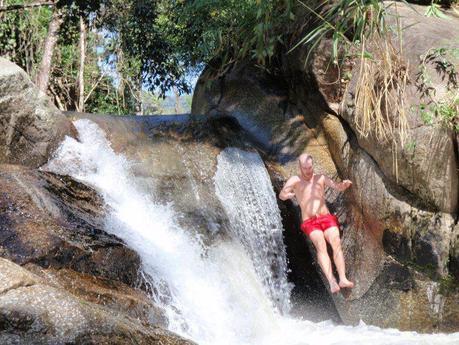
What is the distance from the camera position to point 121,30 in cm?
1172

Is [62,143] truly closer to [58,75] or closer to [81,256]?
[81,256]

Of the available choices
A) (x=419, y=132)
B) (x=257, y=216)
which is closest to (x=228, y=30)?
(x=257, y=216)

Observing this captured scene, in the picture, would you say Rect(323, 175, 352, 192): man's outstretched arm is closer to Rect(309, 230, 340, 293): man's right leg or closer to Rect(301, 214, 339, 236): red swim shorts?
Rect(301, 214, 339, 236): red swim shorts

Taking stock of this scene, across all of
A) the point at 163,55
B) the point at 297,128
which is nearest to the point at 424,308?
the point at 297,128

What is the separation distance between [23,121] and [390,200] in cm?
417

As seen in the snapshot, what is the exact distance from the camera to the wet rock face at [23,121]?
7.27 meters

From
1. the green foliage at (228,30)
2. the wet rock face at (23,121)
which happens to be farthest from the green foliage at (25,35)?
the wet rock face at (23,121)

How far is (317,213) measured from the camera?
24.0 ft

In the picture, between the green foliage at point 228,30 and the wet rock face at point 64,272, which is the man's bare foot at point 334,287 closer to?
the wet rock face at point 64,272

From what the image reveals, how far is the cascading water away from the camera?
6.04 metres

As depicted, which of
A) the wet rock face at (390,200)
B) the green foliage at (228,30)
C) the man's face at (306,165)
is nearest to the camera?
the wet rock face at (390,200)

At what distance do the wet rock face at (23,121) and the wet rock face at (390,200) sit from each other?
303 centimetres

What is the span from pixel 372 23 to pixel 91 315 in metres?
4.02

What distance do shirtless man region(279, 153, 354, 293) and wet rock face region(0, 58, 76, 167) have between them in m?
2.76
